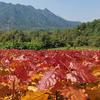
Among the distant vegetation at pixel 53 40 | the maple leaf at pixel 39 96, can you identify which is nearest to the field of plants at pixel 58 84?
the maple leaf at pixel 39 96

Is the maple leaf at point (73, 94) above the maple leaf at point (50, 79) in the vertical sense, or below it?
below

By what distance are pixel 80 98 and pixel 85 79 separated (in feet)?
0.33

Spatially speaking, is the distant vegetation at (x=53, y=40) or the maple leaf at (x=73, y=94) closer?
the maple leaf at (x=73, y=94)

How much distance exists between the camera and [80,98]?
2006mm

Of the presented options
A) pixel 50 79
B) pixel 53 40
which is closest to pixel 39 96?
pixel 50 79

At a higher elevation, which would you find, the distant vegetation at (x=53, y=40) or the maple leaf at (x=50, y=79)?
the maple leaf at (x=50, y=79)

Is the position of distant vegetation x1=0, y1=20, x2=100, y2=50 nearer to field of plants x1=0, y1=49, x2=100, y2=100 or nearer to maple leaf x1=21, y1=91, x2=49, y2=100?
field of plants x1=0, y1=49, x2=100, y2=100

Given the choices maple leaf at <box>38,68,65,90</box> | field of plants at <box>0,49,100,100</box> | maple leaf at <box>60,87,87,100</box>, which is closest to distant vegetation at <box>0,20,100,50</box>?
field of plants at <box>0,49,100,100</box>

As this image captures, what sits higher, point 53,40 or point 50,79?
point 50,79

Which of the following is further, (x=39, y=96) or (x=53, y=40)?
(x=53, y=40)

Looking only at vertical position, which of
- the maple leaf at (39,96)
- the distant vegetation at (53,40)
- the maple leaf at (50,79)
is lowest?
the distant vegetation at (53,40)

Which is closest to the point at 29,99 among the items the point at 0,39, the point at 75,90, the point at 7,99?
the point at 75,90

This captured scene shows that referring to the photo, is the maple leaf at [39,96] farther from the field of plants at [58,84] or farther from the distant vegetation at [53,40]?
the distant vegetation at [53,40]

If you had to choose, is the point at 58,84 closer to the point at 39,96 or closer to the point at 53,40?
the point at 39,96
